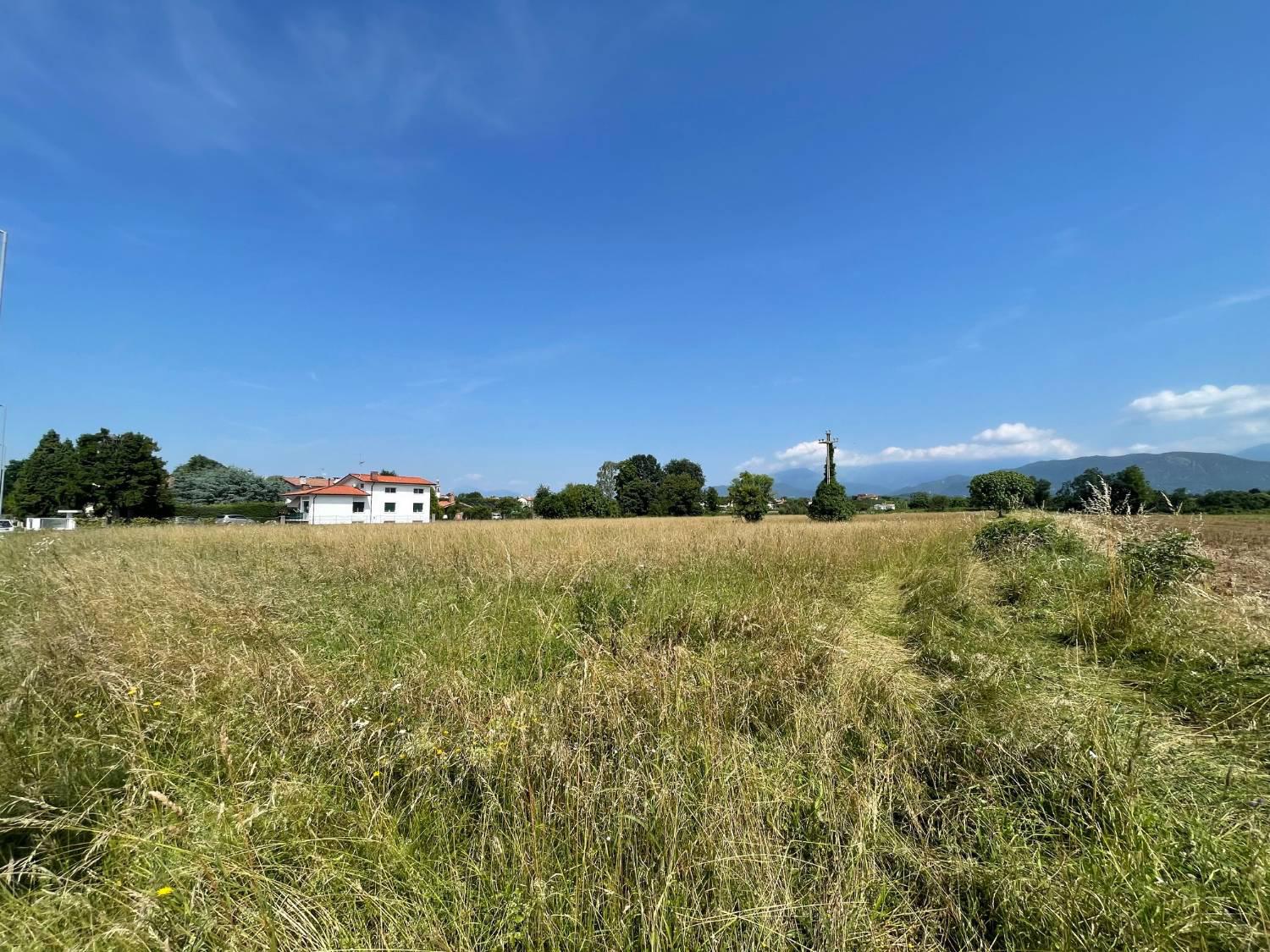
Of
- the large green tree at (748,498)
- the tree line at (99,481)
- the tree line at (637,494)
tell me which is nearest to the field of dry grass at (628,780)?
the large green tree at (748,498)

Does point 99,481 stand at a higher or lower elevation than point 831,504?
higher

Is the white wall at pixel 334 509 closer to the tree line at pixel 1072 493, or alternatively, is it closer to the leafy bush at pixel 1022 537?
the leafy bush at pixel 1022 537

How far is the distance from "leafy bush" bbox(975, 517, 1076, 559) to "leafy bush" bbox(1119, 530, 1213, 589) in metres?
2.27

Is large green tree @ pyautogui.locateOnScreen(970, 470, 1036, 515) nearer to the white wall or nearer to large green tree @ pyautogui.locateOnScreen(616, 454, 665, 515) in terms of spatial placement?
large green tree @ pyautogui.locateOnScreen(616, 454, 665, 515)

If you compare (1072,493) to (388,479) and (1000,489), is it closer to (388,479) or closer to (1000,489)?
(1000,489)

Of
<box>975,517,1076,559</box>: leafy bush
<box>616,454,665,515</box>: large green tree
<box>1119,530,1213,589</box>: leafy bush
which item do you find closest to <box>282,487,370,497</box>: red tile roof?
<box>616,454,665,515</box>: large green tree

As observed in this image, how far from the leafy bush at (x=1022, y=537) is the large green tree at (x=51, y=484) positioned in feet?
191

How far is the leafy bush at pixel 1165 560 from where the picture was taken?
4762 millimetres

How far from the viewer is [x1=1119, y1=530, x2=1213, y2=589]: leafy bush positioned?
4762mm

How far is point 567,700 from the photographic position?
8.82 feet

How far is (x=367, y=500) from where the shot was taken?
5050 cm

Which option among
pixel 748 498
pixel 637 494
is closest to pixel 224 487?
pixel 637 494

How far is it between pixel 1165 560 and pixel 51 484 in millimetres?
65959

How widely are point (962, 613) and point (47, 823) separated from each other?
21.3 feet
